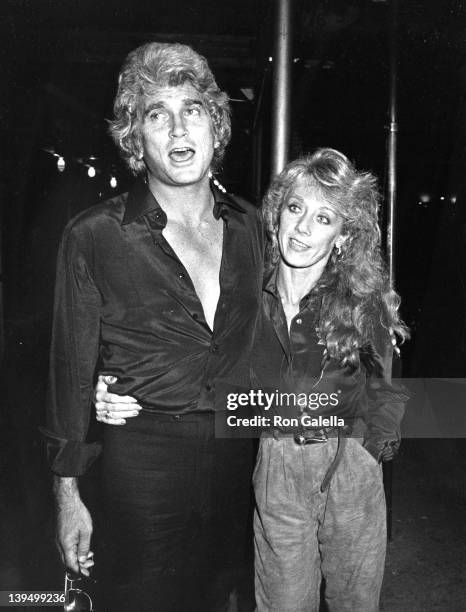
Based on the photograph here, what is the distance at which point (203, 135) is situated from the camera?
161 centimetres

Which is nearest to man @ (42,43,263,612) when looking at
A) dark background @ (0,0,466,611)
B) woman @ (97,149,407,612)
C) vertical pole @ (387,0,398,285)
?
woman @ (97,149,407,612)

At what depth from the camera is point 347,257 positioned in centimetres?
167

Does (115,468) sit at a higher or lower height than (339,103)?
lower

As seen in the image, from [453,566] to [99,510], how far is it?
6.58ft

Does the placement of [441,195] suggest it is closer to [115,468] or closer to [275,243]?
[275,243]

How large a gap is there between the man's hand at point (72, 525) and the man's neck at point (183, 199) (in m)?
0.85

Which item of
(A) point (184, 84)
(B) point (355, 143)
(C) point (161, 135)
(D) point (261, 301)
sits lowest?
(D) point (261, 301)

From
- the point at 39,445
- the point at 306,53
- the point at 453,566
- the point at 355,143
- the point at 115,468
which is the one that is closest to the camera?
the point at 115,468

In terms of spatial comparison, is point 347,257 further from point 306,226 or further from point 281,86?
point 281,86

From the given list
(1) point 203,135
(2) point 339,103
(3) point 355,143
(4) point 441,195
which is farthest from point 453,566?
(3) point 355,143

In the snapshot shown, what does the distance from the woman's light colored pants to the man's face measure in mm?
815

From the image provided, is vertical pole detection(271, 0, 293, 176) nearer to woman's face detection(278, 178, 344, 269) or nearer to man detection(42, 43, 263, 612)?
man detection(42, 43, 263, 612)

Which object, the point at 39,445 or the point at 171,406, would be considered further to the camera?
the point at 39,445

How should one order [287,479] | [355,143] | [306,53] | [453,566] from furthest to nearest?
[355,143] < [306,53] < [453,566] < [287,479]
